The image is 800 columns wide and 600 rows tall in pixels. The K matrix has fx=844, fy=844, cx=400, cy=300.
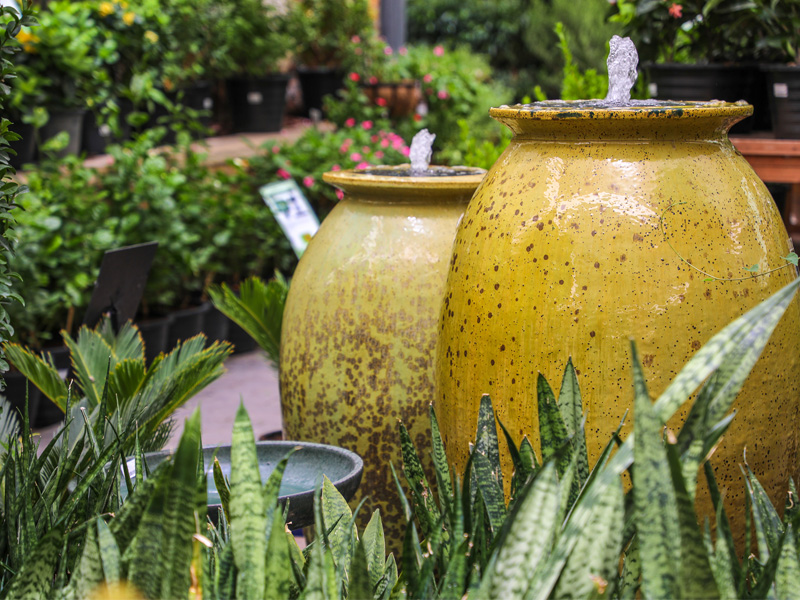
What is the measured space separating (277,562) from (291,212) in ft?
8.22

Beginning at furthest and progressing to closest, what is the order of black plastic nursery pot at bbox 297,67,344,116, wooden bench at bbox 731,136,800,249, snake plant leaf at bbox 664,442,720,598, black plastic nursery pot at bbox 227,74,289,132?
black plastic nursery pot at bbox 297,67,344,116 < black plastic nursery pot at bbox 227,74,289,132 < wooden bench at bbox 731,136,800,249 < snake plant leaf at bbox 664,442,720,598

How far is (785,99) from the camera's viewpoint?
9.05 ft

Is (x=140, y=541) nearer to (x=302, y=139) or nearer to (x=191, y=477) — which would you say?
(x=191, y=477)

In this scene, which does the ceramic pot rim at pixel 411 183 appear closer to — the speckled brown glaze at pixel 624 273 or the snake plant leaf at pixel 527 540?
the speckled brown glaze at pixel 624 273

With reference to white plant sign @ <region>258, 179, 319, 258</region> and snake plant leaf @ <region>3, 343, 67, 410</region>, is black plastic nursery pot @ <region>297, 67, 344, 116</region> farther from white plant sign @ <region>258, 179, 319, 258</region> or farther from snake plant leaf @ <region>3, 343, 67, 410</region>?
snake plant leaf @ <region>3, 343, 67, 410</region>

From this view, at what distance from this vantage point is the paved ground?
128 inches

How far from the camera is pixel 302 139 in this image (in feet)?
15.8

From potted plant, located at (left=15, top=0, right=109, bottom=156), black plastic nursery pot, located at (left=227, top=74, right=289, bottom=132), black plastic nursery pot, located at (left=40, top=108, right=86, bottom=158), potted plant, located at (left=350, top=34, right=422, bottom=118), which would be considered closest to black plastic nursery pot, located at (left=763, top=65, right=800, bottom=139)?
potted plant, located at (left=15, top=0, right=109, bottom=156)

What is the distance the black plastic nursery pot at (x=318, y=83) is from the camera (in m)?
6.30

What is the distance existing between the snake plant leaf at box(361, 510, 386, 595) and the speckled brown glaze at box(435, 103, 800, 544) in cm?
27

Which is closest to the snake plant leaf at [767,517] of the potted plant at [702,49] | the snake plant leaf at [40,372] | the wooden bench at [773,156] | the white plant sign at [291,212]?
the snake plant leaf at [40,372]

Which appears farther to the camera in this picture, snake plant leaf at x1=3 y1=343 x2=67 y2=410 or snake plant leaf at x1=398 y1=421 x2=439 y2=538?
snake plant leaf at x1=3 y1=343 x2=67 y2=410

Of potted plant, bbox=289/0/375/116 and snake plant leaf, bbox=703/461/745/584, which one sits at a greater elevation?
potted plant, bbox=289/0/375/116

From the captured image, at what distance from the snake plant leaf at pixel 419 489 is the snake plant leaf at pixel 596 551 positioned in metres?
0.31
